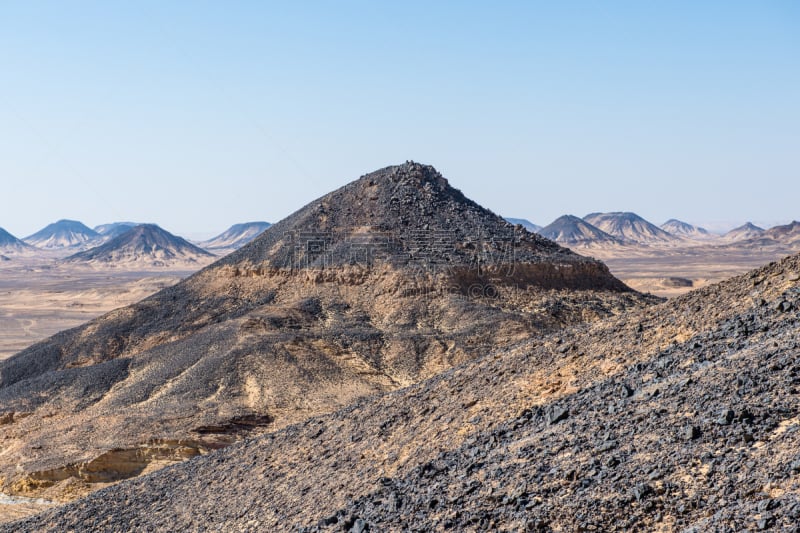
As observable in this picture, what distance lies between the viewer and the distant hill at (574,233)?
6070 inches

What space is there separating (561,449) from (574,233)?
501 feet

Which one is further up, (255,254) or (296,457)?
(255,254)

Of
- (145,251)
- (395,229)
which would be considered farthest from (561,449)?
(145,251)

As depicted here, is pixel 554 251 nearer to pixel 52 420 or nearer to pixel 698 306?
pixel 52 420

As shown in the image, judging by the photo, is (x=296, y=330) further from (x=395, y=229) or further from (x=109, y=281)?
(x=109, y=281)

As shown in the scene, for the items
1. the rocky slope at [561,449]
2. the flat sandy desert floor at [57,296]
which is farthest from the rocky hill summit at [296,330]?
the flat sandy desert floor at [57,296]

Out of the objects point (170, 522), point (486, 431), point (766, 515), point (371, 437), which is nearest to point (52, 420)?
point (170, 522)

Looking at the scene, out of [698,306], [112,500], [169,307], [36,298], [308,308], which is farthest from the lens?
[36,298]

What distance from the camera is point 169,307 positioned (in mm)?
35812

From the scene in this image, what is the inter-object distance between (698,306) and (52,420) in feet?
71.5

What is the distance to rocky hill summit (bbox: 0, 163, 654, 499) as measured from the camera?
2414 centimetres

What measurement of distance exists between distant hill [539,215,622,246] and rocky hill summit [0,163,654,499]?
115 m

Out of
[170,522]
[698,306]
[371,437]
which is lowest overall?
[170,522]

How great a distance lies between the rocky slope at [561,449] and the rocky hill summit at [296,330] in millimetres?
9515
